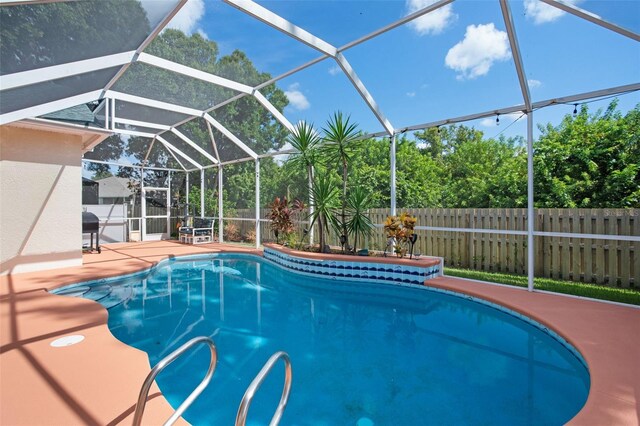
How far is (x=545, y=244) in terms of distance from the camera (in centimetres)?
708

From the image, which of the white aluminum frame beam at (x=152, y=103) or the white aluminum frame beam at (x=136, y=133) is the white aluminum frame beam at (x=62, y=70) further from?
the white aluminum frame beam at (x=136, y=133)

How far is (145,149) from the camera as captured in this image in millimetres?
13438

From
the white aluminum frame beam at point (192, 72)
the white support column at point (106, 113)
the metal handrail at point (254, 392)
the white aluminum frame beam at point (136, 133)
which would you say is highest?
the white aluminum frame beam at point (192, 72)

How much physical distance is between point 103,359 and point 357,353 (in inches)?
110

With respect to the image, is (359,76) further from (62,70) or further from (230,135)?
(62,70)

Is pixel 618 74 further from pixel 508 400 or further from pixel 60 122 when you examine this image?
pixel 60 122

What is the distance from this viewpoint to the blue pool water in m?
2.92

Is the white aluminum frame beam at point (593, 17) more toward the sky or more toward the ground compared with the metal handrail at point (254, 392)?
more toward the sky

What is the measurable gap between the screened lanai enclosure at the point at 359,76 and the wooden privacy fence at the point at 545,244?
0.03m

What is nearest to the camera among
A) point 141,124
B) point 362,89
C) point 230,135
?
point 362,89

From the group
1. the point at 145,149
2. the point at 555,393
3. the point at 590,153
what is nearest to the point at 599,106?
the point at 590,153

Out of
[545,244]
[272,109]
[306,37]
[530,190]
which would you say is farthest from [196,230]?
[545,244]

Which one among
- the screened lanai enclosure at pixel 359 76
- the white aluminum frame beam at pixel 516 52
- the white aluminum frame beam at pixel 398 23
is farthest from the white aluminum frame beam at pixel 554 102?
the white aluminum frame beam at pixel 398 23

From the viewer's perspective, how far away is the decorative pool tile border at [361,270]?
23.1 feet
